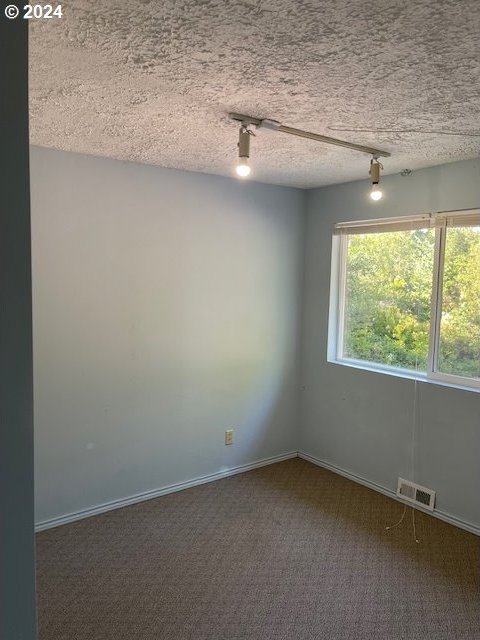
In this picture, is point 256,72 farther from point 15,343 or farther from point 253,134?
point 15,343

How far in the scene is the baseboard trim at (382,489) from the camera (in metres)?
3.03

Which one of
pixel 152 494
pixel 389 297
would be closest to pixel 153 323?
pixel 152 494

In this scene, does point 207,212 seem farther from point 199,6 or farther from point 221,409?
point 199,6

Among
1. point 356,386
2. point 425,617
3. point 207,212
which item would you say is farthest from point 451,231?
point 425,617

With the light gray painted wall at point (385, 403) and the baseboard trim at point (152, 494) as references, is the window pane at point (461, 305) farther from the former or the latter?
the baseboard trim at point (152, 494)

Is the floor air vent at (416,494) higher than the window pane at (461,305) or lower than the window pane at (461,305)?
lower

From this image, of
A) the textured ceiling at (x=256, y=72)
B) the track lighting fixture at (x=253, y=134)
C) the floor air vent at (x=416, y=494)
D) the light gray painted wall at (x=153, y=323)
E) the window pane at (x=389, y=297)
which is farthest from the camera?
the window pane at (x=389, y=297)

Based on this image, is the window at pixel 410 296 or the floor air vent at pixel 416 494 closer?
the window at pixel 410 296

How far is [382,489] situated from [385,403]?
0.65m


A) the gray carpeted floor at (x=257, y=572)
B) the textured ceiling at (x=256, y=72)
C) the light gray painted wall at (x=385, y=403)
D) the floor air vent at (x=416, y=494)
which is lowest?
the gray carpeted floor at (x=257, y=572)

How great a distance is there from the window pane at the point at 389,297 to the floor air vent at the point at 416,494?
2.72ft

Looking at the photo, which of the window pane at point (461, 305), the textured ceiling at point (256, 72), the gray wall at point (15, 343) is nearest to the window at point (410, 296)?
the window pane at point (461, 305)

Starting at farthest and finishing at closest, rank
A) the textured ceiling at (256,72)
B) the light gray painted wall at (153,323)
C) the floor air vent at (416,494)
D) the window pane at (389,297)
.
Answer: the window pane at (389,297)
the floor air vent at (416,494)
the light gray painted wall at (153,323)
the textured ceiling at (256,72)

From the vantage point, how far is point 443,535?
298cm
